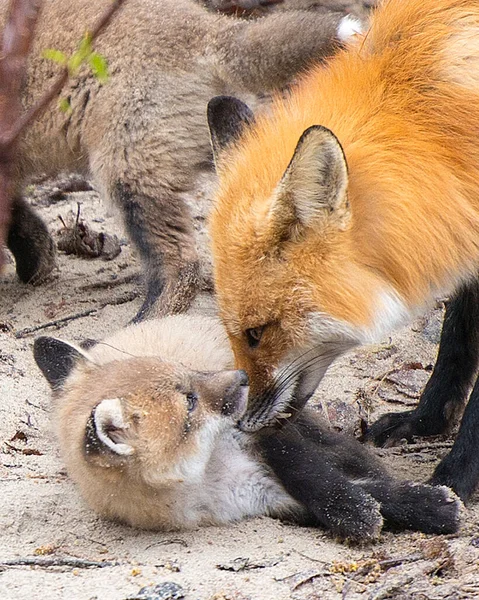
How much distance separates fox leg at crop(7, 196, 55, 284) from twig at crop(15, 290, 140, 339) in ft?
2.75

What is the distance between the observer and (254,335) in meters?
4.04

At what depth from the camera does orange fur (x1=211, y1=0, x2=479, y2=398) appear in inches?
150

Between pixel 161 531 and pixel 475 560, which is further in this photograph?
pixel 161 531

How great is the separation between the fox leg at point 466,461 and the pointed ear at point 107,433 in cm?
147

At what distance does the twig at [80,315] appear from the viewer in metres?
6.90

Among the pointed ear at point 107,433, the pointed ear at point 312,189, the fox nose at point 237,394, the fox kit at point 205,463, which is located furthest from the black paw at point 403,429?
the pointed ear at point 312,189

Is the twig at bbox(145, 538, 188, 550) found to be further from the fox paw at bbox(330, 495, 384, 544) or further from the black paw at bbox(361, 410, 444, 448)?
the black paw at bbox(361, 410, 444, 448)

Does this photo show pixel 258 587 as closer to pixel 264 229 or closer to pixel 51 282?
pixel 264 229

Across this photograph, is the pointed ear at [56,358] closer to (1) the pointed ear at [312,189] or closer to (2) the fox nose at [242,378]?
(2) the fox nose at [242,378]

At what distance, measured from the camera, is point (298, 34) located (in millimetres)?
6594

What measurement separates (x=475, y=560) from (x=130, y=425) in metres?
1.52

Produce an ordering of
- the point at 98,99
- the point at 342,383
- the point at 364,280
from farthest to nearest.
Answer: the point at 98,99, the point at 342,383, the point at 364,280

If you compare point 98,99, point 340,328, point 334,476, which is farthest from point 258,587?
point 98,99

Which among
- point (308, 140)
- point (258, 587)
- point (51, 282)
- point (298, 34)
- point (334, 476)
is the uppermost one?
point (298, 34)
